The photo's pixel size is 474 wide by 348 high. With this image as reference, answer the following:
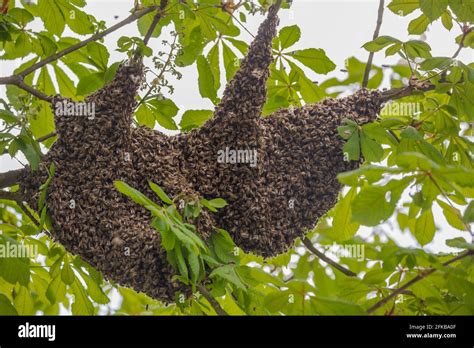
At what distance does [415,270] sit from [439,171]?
0.81m

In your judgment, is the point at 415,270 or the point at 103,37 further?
the point at 103,37

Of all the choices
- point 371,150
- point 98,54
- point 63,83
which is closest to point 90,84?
point 98,54

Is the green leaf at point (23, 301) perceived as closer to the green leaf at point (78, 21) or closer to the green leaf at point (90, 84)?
the green leaf at point (90, 84)

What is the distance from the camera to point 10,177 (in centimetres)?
400

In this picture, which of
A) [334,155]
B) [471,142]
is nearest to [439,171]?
[334,155]

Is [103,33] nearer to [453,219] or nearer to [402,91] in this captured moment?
[402,91]

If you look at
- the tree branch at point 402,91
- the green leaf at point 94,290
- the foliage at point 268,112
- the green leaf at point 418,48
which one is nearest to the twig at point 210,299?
the foliage at point 268,112

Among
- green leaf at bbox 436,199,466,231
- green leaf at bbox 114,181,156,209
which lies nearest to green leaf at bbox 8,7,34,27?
green leaf at bbox 114,181,156,209

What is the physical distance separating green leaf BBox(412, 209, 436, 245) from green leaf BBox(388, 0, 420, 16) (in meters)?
1.34

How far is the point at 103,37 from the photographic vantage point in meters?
4.55

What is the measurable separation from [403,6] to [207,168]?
65.5 inches

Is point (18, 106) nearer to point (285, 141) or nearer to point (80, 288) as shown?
point (80, 288)

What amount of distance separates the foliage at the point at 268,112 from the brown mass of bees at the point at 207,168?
0.12 meters

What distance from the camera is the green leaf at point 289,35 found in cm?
452
